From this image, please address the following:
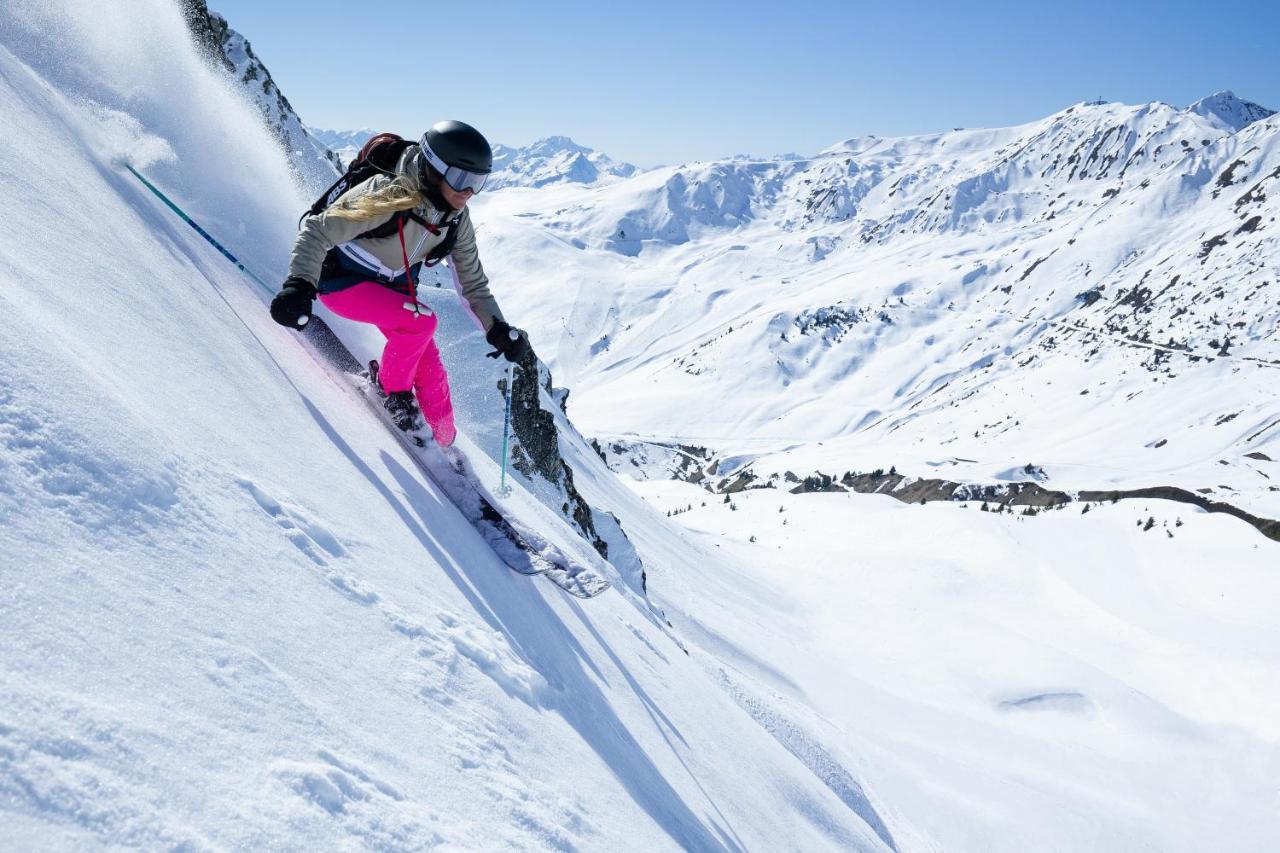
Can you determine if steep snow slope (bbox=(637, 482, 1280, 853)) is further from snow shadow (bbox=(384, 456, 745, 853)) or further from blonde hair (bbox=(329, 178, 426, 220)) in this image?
blonde hair (bbox=(329, 178, 426, 220))

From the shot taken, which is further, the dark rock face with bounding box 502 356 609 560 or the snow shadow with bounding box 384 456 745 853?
the dark rock face with bounding box 502 356 609 560

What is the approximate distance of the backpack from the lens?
234 inches

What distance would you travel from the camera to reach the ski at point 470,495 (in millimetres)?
5879

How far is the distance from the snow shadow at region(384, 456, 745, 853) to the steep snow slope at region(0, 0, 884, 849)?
26 mm

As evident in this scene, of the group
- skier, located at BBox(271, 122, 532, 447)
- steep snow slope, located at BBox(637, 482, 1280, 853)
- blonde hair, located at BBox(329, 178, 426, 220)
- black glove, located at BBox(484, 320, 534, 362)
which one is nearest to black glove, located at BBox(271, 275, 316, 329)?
skier, located at BBox(271, 122, 532, 447)

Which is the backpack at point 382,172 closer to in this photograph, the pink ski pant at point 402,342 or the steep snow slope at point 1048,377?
the pink ski pant at point 402,342

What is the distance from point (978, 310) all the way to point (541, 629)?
201330 millimetres

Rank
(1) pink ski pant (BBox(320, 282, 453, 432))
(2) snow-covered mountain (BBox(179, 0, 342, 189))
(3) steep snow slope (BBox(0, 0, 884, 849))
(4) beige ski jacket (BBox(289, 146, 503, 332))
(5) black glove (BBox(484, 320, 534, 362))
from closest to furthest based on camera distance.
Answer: (3) steep snow slope (BBox(0, 0, 884, 849)), (4) beige ski jacket (BBox(289, 146, 503, 332)), (1) pink ski pant (BBox(320, 282, 453, 432)), (5) black glove (BBox(484, 320, 534, 362)), (2) snow-covered mountain (BBox(179, 0, 342, 189))

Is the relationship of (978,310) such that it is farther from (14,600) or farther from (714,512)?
(14,600)

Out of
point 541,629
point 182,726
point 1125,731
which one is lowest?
point 182,726

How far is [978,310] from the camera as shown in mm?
185250

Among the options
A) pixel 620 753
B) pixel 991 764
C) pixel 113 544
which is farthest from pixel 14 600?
pixel 991 764

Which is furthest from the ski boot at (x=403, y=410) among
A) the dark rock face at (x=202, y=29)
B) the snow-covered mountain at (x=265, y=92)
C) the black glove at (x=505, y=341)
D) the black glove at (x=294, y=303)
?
the snow-covered mountain at (x=265, y=92)

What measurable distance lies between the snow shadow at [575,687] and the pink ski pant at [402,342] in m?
1.27
